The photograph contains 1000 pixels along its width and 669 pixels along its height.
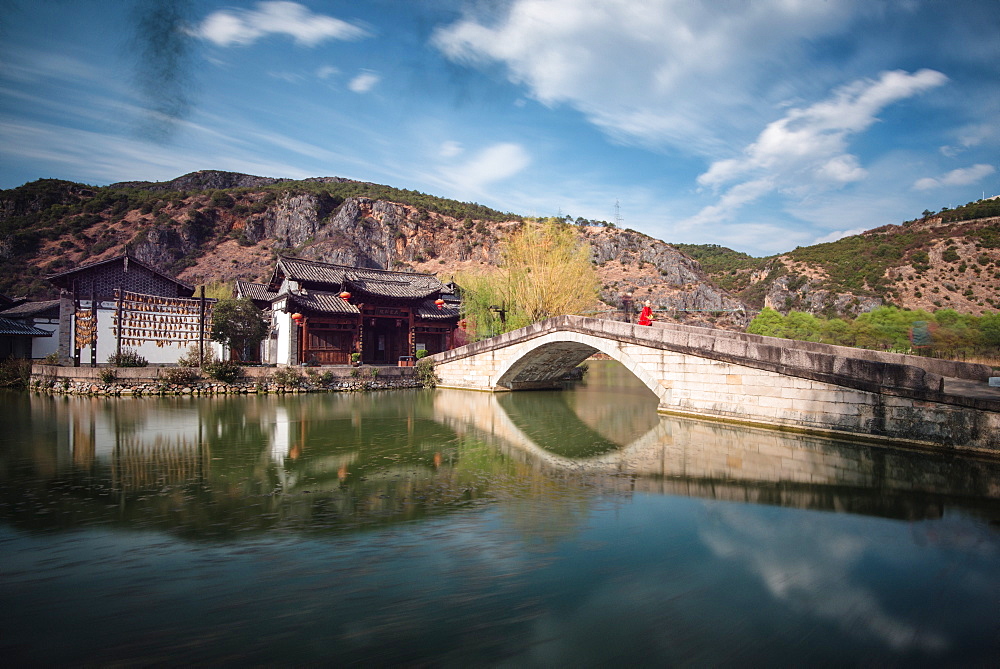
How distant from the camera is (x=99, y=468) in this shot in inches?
328

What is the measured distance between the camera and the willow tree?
85.7 feet

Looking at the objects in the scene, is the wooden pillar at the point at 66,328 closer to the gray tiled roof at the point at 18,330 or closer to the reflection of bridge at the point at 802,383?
the gray tiled roof at the point at 18,330

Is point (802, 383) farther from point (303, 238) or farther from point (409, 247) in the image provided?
point (303, 238)

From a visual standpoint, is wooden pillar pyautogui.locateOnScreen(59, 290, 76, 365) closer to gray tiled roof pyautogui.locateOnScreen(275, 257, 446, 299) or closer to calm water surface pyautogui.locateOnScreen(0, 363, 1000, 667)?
gray tiled roof pyautogui.locateOnScreen(275, 257, 446, 299)

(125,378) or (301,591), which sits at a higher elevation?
(125,378)

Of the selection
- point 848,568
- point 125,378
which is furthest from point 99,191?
point 848,568

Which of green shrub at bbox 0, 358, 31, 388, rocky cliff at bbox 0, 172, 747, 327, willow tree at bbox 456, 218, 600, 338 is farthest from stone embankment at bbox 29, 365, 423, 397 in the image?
rocky cliff at bbox 0, 172, 747, 327

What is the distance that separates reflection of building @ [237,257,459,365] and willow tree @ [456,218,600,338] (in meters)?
2.51

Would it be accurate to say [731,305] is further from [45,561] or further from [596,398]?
[45,561]

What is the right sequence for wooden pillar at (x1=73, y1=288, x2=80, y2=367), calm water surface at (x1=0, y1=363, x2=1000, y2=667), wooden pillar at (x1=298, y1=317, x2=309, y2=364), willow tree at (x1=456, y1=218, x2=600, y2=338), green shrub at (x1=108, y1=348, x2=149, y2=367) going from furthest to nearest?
willow tree at (x1=456, y1=218, x2=600, y2=338) → wooden pillar at (x1=298, y1=317, x2=309, y2=364) → wooden pillar at (x1=73, y1=288, x2=80, y2=367) → green shrub at (x1=108, y1=348, x2=149, y2=367) → calm water surface at (x1=0, y1=363, x2=1000, y2=667)

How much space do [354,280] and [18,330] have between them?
1583 centimetres

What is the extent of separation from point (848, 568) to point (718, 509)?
1.78m

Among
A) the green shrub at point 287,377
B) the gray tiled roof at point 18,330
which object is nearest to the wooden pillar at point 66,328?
the gray tiled roof at point 18,330

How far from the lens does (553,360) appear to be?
21.4m
